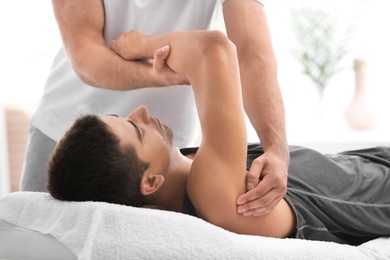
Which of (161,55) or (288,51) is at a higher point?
(161,55)

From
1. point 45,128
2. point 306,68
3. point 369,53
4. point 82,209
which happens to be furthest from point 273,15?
point 82,209

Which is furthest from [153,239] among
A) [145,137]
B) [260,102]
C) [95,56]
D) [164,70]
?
[95,56]

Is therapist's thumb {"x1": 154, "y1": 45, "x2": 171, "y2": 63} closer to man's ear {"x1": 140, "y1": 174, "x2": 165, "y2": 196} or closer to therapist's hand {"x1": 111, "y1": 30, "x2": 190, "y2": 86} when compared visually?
therapist's hand {"x1": 111, "y1": 30, "x2": 190, "y2": 86}

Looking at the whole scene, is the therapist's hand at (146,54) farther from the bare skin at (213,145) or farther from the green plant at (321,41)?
the green plant at (321,41)

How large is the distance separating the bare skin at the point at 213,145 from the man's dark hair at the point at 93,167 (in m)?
0.03

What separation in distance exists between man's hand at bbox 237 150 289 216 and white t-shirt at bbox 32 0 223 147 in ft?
1.89

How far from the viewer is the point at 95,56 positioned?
1828mm

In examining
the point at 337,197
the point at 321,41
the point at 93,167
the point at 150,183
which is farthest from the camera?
the point at 321,41

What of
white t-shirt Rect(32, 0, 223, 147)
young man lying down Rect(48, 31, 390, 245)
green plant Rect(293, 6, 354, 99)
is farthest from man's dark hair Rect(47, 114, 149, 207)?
green plant Rect(293, 6, 354, 99)

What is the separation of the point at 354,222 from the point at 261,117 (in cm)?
38

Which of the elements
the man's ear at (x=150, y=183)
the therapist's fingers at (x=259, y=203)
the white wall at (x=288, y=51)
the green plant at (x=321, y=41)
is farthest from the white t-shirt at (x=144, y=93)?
the green plant at (x=321, y=41)

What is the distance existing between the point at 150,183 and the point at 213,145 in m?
0.18

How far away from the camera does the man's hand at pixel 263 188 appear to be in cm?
141

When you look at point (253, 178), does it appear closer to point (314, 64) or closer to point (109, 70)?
point (109, 70)
